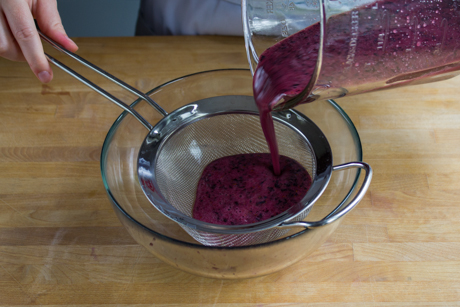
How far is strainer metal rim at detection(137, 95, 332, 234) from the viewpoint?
80 centimetres

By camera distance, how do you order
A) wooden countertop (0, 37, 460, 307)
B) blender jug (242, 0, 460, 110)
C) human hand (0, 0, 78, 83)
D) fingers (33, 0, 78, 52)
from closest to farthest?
blender jug (242, 0, 460, 110) < wooden countertop (0, 37, 460, 307) < human hand (0, 0, 78, 83) < fingers (33, 0, 78, 52)

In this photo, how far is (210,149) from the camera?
3.57ft

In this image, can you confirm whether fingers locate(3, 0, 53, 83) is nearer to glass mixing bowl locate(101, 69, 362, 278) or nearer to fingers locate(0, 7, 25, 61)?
fingers locate(0, 7, 25, 61)

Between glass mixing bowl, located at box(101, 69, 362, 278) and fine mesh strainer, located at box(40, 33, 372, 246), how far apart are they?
0.03 m

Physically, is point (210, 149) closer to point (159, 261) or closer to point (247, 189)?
point (247, 189)

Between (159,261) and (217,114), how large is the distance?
40 centimetres

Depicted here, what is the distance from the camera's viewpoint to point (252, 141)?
109 centimetres

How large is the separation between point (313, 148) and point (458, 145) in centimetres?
40

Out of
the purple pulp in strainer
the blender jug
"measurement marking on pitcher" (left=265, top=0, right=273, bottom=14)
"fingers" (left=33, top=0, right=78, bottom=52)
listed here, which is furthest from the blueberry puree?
"fingers" (left=33, top=0, right=78, bottom=52)

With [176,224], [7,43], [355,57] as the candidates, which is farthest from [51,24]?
[355,57]

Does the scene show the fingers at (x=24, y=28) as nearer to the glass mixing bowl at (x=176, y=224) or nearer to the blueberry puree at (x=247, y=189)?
the glass mixing bowl at (x=176, y=224)

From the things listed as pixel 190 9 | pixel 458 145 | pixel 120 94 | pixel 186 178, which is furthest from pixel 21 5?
pixel 458 145

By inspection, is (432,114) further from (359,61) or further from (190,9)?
(190,9)

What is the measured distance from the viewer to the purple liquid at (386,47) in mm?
615
